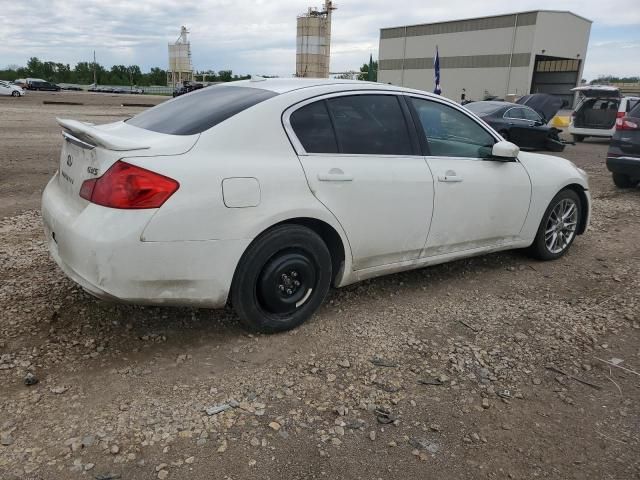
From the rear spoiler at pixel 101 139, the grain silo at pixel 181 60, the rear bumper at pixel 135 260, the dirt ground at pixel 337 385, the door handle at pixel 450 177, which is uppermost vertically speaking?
the grain silo at pixel 181 60

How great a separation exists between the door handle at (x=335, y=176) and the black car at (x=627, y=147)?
673 cm

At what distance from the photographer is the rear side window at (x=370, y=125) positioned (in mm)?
3553

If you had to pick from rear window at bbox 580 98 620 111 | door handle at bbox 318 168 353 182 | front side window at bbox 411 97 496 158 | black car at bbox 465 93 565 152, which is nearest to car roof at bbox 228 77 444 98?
Answer: front side window at bbox 411 97 496 158

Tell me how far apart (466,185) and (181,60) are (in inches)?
3810

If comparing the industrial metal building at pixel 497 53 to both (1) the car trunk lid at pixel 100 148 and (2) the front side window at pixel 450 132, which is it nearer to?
(2) the front side window at pixel 450 132

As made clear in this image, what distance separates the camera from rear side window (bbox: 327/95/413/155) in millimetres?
3553

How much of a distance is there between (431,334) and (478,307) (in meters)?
0.68

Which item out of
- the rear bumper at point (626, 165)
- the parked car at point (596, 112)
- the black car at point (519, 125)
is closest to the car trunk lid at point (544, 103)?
the parked car at point (596, 112)

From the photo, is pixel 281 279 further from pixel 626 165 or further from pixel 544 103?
pixel 544 103

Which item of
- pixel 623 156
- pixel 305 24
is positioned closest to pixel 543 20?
pixel 305 24

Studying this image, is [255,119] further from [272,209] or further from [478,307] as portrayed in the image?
[478,307]

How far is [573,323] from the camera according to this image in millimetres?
3822

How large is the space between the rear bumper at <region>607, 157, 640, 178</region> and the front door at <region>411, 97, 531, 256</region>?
15.9 feet

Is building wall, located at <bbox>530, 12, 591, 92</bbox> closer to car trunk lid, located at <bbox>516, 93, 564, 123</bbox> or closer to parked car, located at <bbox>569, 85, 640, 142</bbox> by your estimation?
car trunk lid, located at <bbox>516, 93, 564, 123</bbox>
